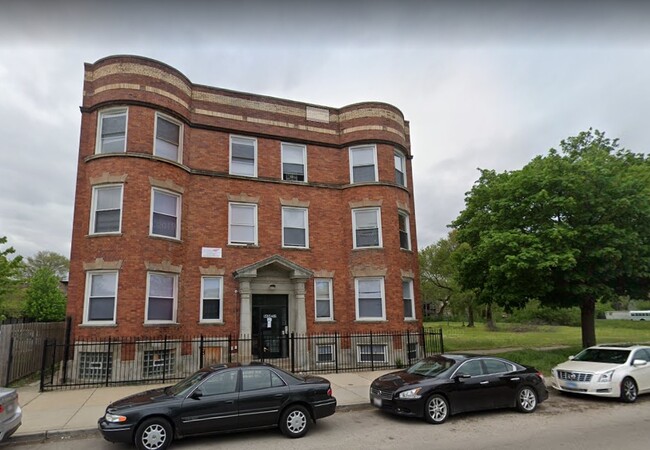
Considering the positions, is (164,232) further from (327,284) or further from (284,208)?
(327,284)

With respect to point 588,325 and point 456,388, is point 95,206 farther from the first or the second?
point 588,325

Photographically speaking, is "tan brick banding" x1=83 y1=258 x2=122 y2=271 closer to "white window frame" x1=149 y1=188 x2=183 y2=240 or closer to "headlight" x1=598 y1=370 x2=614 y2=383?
"white window frame" x1=149 y1=188 x2=183 y2=240

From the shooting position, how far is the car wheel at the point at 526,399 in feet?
31.9

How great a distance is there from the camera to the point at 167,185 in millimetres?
16062

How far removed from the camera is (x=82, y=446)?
25.1 ft

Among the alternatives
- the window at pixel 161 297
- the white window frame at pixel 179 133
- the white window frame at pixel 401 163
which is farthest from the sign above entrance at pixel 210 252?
the white window frame at pixel 401 163

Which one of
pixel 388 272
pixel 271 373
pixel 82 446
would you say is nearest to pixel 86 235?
pixel 82 446

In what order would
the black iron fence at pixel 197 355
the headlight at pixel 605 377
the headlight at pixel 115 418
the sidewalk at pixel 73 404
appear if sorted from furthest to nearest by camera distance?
the black iron fence at pixel 197 355
the headlight at pixel 605 377
the sidewalk at pixel 73 404
the headlight at pixel 115 418

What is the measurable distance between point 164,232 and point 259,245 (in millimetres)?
3829

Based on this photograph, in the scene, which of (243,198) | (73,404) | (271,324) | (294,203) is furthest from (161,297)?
(294,203)

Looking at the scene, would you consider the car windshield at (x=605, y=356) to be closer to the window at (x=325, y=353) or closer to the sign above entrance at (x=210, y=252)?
the window at (x=325, y=353)

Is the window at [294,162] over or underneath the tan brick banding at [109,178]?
over

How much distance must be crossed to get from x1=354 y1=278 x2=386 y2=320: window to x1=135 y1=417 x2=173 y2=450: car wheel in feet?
39.0

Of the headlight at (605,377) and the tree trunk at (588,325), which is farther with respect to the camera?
the tree trunk at (588,325)
